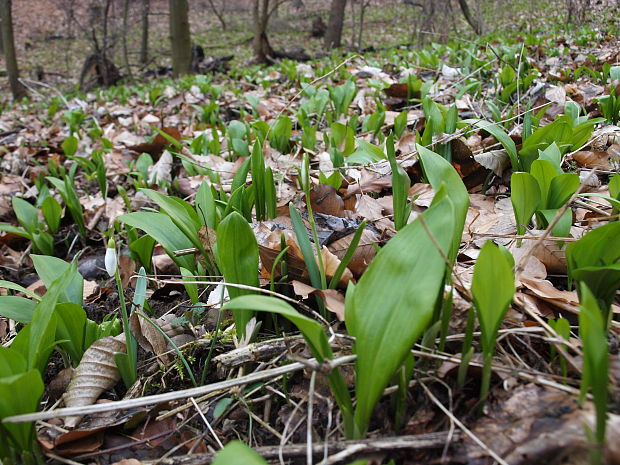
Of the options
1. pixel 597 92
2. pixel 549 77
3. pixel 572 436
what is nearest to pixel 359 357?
pixel 572 436

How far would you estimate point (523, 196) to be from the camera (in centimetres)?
139

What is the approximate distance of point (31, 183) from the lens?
4.07m

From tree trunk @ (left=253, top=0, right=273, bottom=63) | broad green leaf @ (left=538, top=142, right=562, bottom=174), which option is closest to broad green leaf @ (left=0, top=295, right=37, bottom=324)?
broad green leaf @ (left=538, top=142, right=562, bottom=174)

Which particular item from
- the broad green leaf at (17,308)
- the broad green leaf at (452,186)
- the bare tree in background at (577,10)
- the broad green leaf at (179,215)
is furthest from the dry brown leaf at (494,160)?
the bare tree in background at (577,10)

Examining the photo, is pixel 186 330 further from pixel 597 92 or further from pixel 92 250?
pixel 597 92

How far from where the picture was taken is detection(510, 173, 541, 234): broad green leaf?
1.33 meters

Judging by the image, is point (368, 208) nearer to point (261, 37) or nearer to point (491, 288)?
point (491, 288)

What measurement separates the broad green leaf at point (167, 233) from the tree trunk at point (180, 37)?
9080mm

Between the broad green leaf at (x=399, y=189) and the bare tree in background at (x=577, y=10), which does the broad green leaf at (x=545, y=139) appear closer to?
the broad green leaf at (x=399, y=189)

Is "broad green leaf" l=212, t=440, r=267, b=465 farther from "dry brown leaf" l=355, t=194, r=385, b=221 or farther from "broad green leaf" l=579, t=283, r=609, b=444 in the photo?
"dry brown leaf" l=355, t=194, r=385, b=221

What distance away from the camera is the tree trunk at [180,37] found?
9406 millimetres

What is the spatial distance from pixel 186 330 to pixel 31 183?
3370mm

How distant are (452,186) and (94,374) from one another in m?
1.06

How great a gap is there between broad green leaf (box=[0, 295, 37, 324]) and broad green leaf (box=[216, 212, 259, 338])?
1.90ft
